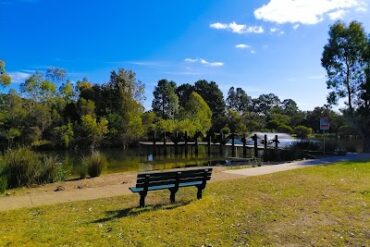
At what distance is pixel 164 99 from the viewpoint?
73.6 m

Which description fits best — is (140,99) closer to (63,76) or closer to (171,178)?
(63,76)

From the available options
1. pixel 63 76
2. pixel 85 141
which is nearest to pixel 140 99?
pixel 85 141

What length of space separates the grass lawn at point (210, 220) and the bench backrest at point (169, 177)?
0.46 meters

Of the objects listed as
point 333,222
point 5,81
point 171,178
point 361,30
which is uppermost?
point 361,30

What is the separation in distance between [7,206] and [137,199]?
2.73m

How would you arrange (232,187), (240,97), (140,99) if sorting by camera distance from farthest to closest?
(240,97) < (140,99) < (232,187)

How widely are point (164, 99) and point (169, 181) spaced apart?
217ft

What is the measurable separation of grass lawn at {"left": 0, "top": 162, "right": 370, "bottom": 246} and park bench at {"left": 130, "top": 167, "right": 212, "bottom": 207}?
1.14ft

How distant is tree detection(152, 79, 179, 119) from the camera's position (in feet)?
218

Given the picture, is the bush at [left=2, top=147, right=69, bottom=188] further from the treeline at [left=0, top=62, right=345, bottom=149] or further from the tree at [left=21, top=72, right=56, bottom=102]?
the tree at [left=21, top=72, right=56, bottom=102]

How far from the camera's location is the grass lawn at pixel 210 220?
549 cm

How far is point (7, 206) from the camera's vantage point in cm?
801

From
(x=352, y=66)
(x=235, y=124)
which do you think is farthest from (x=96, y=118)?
(x=352, y=66)

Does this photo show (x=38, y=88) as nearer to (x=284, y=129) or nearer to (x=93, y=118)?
(x=93, y=118)
